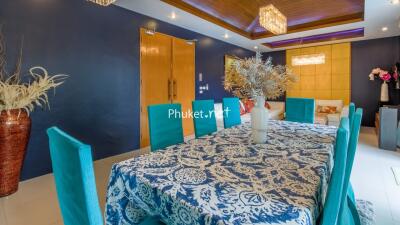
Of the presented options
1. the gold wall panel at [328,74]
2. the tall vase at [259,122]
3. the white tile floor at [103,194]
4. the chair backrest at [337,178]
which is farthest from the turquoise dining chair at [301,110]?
the gold wall panel at [328,74]

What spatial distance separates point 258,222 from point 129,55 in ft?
11.8

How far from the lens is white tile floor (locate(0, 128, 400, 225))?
190cm

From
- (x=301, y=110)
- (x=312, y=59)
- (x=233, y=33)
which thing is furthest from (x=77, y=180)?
(x=312, y=59)

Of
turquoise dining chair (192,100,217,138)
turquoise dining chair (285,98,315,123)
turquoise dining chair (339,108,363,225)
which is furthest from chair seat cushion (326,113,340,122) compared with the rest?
turquoise dining chair (339,108,363,225)

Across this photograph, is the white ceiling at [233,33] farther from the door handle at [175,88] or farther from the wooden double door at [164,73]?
the door handle at [175,88]

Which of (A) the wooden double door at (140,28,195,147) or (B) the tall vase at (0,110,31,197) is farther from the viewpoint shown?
(A) the wooden double door at (140,28,195,147)

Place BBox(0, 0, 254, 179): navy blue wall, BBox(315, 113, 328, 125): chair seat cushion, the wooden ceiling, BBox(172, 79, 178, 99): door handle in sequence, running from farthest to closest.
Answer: BBox(315, 113, 328, 125): chair seat cushion < BBox(172, 79, 178, 99): door handle < the wooden ceiling < BBox(0, 0, 254, 179): navy blue wall

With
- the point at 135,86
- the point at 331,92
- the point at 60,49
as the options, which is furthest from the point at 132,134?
the point at 331,92

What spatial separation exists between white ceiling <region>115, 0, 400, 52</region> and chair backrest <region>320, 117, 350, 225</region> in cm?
327

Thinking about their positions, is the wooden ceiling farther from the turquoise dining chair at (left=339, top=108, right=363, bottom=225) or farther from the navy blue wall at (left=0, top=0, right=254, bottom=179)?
the turquoise dining chair at (left=339, top=108, right=363, bottom=225)

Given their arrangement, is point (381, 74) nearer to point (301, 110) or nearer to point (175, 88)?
point (301, 110)

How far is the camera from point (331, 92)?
6.43m

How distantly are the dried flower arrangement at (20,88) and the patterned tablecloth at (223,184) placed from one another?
1.79 meters

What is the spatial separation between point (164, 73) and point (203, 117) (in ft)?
7.04
